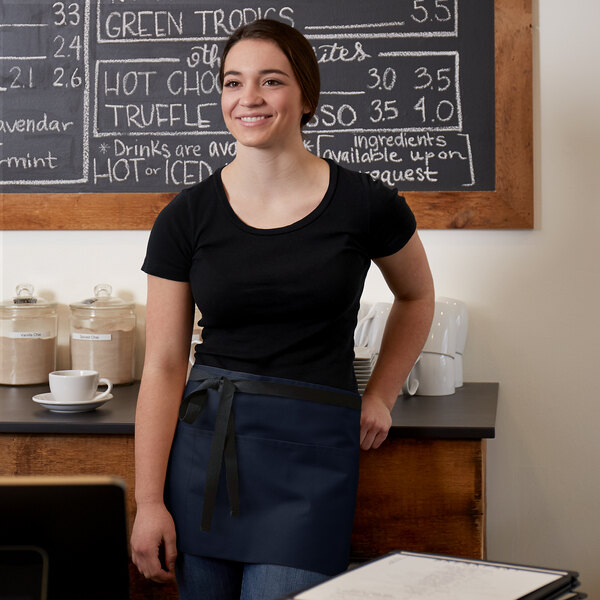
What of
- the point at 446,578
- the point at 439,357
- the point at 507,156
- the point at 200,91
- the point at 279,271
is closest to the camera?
the point at 446,578

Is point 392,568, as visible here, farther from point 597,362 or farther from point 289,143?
point 597,362

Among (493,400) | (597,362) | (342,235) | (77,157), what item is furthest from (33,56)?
(597,362)

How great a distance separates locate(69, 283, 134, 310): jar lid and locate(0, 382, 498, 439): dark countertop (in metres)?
0.25

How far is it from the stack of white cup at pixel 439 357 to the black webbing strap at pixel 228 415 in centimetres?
59

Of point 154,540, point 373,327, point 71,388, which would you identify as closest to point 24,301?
point 71,388

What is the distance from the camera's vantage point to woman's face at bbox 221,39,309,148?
1185mm

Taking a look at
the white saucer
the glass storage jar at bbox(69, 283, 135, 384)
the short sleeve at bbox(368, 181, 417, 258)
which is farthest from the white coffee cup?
the short sleeve at bbox(368, 181, 417, 258)

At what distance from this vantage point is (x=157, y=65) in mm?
2014

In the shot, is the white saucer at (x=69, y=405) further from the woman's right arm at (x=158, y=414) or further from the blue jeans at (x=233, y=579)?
the blue jeans at (x=233, y=579)

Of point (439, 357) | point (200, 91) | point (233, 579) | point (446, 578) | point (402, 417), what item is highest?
point (200, 91)

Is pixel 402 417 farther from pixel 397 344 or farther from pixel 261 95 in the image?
pixel 261 95

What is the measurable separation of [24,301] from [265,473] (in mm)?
1025

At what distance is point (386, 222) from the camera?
1228mm

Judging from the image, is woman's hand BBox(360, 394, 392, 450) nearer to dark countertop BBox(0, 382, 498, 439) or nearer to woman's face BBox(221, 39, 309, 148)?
dark countertop BBox(0, 382, 498, 439)
